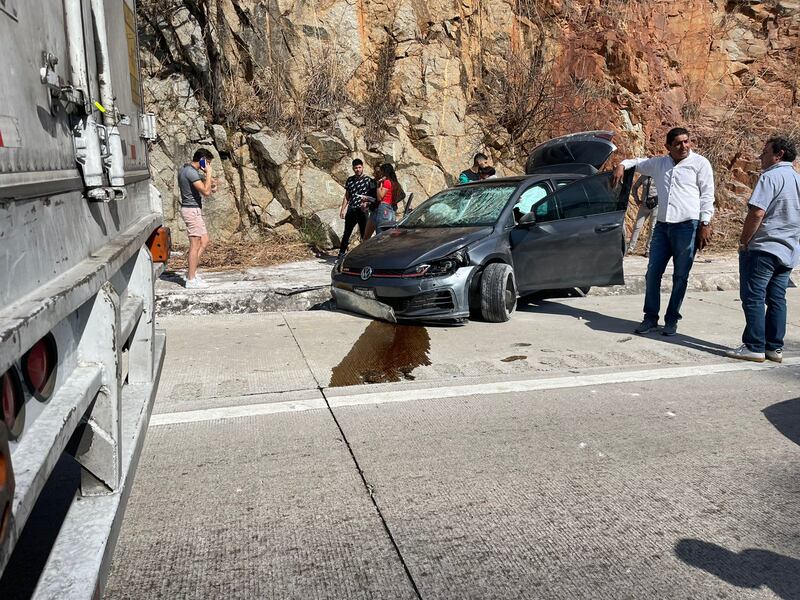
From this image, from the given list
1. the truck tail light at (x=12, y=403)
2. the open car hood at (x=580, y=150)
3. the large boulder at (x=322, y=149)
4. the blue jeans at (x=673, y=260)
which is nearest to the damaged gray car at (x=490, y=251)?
the open car hood at (x=580, y=150)

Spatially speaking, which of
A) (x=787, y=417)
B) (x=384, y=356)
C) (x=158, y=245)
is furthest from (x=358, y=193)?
(x=787, y=417)

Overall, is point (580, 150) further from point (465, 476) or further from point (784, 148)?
point (465, 476)

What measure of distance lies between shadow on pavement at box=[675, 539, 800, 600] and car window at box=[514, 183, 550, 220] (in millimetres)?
5373

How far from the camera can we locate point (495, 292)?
279 inches

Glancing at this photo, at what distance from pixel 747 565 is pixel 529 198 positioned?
5756 mm

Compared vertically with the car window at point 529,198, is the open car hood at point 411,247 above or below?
below

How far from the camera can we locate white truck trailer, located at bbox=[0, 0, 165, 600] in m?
1.69

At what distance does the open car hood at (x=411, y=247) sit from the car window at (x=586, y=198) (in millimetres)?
991

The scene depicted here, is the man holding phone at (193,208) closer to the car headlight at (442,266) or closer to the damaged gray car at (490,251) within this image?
the damaged gray car at (490,251)

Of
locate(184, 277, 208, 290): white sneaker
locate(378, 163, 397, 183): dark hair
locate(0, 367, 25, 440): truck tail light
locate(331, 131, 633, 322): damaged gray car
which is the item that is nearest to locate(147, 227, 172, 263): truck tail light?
locate(0, 367, 25, 440): truck tail light

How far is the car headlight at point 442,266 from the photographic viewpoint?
6910 millimetres

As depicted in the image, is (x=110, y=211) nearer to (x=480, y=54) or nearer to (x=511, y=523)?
(x=511, y=523)

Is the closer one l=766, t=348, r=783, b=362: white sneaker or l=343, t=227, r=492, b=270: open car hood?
l=766, t=348, r=783, b=362: white sneaker

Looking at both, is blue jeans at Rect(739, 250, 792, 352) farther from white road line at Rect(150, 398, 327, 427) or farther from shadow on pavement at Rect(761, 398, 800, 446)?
white road line at Rect(150, 398, 327, 427)
